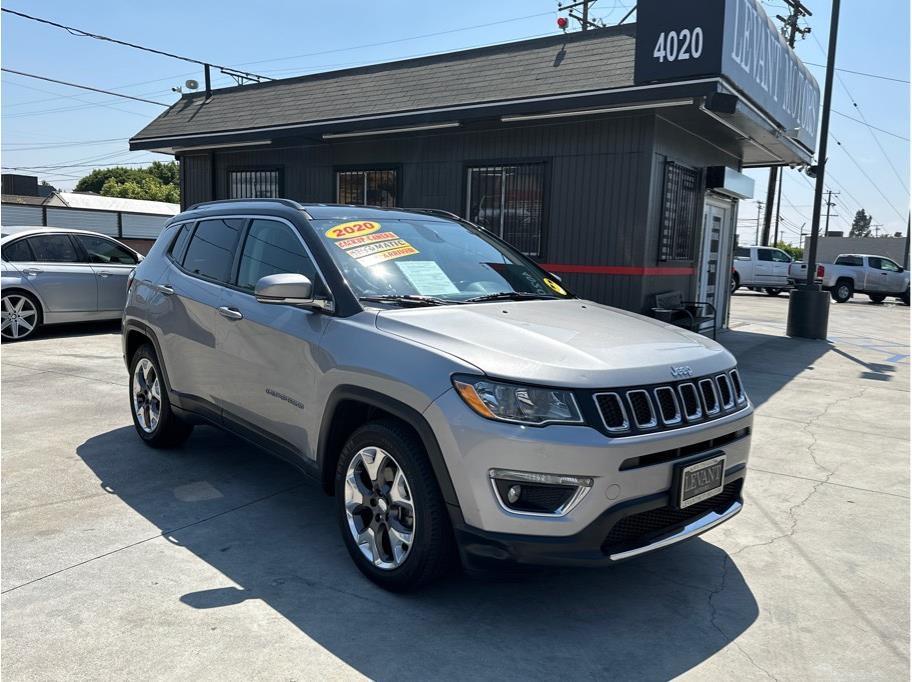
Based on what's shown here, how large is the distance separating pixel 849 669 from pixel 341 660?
1993mm

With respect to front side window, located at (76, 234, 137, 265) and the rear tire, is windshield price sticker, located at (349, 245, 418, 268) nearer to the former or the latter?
front side window, located at (76, 234, 137, 265)

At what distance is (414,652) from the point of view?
9.41 ft

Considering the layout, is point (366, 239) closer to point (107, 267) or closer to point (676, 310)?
point (676, 310)

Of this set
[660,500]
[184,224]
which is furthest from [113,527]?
[660,500]

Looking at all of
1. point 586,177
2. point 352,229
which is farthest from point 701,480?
point 586,177

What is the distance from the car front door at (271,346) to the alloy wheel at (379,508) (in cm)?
41

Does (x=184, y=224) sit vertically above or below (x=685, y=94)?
below

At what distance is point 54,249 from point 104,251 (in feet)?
2.31

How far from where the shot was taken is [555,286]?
4699 millimetres

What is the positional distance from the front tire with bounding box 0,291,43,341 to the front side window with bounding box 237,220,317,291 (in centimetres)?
727

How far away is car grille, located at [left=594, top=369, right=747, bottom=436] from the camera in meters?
2.88

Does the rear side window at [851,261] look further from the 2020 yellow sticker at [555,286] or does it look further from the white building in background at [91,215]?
the white building in background at [91,215]

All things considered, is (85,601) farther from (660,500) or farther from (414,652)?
(660,500)

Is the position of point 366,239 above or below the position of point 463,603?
above
